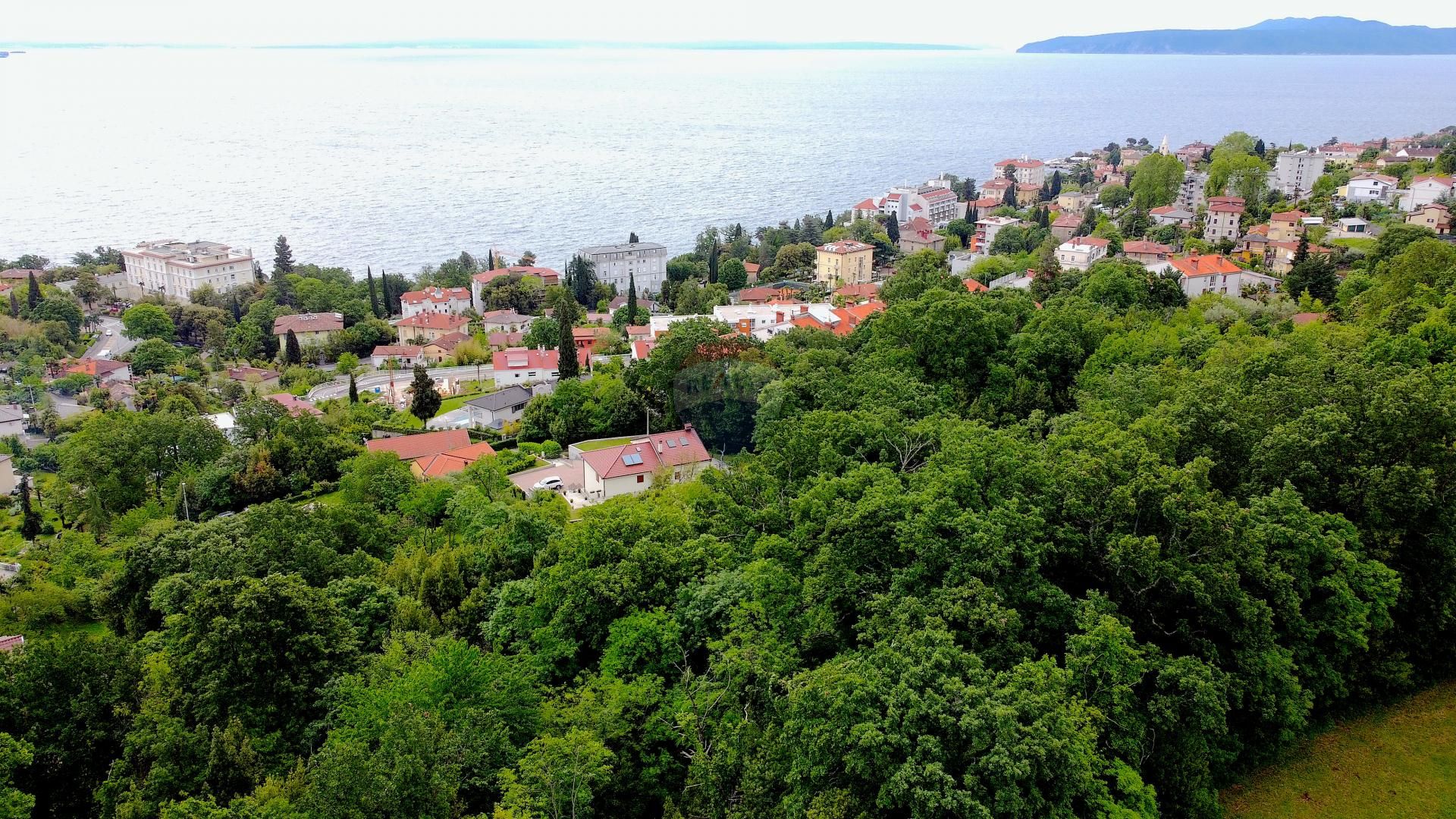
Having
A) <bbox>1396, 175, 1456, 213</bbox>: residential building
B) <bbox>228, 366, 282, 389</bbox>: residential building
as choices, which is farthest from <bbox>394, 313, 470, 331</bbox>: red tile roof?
<bbox>1396, 175, 1456, 213</bbox>: residential building

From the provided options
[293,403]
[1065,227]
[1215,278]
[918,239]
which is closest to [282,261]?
[293,403]

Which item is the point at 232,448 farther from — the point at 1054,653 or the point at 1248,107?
the point at 1248,107

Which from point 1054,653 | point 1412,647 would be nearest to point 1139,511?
point 1054,653

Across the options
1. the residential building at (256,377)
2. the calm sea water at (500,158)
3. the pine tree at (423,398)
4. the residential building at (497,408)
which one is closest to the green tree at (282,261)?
the calm sea water at (500,158)

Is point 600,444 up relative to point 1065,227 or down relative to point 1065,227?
down

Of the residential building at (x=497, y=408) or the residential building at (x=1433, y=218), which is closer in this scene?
the residential building at (x=497, y=408)

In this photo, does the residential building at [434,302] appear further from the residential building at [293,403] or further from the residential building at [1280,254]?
the residential building at [1280,254]

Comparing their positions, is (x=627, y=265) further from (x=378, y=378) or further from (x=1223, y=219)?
(x=1223, y=219)
